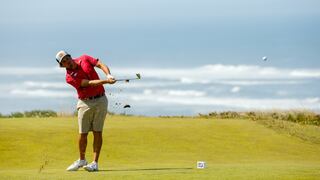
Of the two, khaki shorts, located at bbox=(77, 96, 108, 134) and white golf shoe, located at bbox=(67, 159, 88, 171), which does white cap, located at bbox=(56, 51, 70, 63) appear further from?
white golf shoe, located at bbox=(67, 159, 88, 171)

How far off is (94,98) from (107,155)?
4.07 metres

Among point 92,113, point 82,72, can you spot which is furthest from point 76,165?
point 82,72

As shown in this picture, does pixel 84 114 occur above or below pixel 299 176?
above

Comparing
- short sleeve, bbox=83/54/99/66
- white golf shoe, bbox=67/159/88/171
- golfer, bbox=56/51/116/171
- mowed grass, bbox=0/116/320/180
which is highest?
short sleeve, bbox=83/54/99/66

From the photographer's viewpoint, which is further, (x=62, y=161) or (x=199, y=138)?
(x=199, y=138)

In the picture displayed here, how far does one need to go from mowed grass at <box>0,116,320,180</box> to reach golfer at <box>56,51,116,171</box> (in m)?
1.38

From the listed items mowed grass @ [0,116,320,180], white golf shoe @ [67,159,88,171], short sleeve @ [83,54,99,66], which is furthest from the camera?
mowed grass @ [0,116,320,180]

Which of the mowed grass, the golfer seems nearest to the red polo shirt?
the golfer

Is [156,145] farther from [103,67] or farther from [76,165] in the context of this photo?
[103,67]

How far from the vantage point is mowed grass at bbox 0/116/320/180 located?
50.1 ft

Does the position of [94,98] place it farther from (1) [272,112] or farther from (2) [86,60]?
(1) [272,112]

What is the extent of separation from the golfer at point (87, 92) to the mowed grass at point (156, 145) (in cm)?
138

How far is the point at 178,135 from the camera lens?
725 inches

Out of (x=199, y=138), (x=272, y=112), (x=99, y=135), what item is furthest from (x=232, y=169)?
(x=272, y=112)
